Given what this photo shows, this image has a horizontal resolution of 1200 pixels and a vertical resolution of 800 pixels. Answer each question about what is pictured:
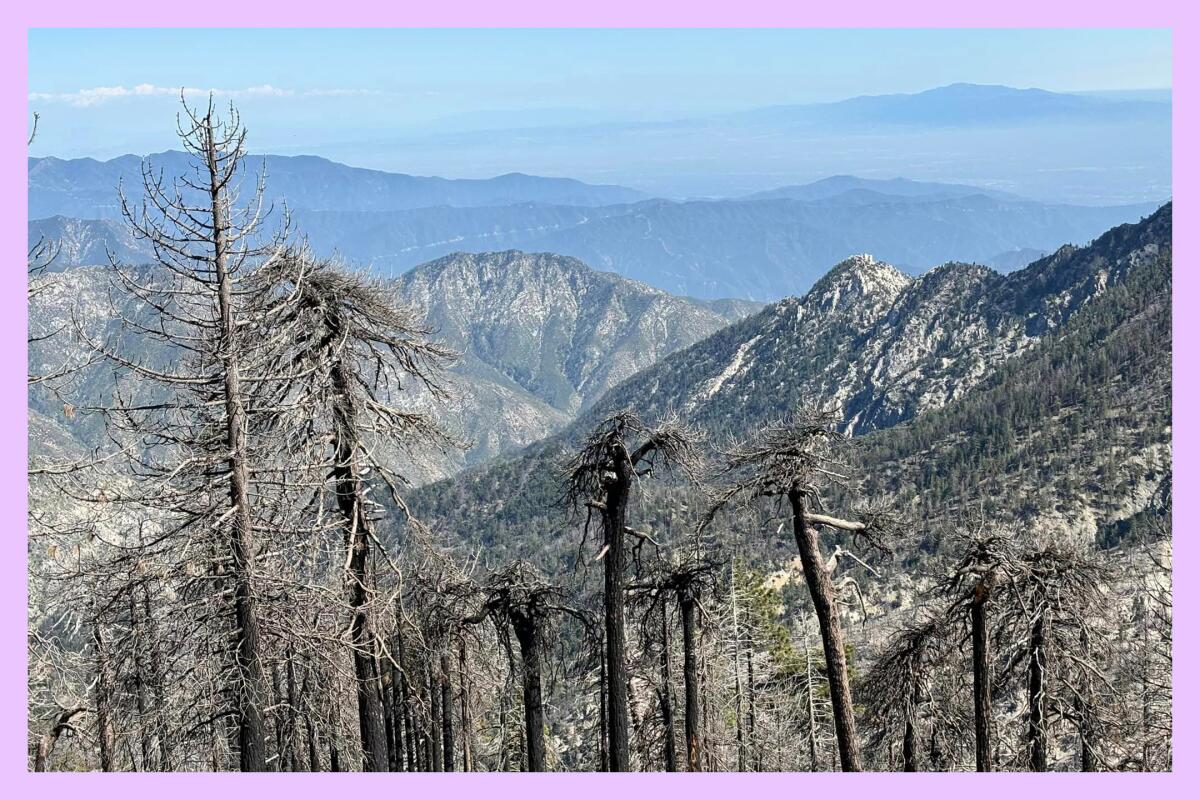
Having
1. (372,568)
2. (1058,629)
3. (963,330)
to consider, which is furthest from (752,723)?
(963,330)

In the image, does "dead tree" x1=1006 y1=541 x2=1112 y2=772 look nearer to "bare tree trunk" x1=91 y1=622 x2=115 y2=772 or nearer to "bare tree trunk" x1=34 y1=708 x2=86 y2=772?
"bare tree trunk" x1=91 y1=622 x2=115 y2=772

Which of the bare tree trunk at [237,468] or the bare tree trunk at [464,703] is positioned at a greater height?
the bare tree trunk at [237,468]

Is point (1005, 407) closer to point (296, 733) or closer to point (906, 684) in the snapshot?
point (906, 684)

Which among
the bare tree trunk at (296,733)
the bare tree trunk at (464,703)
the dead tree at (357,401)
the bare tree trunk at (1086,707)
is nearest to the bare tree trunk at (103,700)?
the bare tree trunk at (296,733)

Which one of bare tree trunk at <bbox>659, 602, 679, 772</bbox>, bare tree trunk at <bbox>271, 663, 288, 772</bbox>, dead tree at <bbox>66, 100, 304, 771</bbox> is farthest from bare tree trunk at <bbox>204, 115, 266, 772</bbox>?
bare tree trunk at <bbox>659, 602, 679, 772</bbox>

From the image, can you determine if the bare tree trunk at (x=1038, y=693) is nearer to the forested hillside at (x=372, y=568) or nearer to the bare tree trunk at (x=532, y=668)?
the forested hillside at (x=372, y=568)
